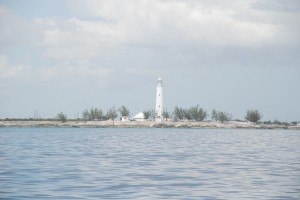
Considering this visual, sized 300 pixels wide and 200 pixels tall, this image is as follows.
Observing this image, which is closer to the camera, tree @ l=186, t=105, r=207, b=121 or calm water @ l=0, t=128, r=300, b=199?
calm water @ l=0, t=128, r=300, b=199

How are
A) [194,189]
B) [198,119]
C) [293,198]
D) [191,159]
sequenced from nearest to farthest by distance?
[293,198], [194,189], [191,159], [198,119]

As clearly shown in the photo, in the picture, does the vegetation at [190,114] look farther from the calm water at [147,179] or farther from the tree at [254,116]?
the calm water at [147,179]

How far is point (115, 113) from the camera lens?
190625 millimetres

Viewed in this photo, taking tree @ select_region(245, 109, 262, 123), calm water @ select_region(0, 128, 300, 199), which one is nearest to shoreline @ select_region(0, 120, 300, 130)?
tree @ select_region(245, 109, 262, 123)

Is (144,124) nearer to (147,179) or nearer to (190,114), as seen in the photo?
(190,114)

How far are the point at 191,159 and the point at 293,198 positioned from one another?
17.0m

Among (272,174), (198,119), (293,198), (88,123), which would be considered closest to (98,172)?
(272,174)

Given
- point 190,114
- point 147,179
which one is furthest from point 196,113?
point 147,179

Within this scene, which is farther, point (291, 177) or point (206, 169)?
point (206, 169)

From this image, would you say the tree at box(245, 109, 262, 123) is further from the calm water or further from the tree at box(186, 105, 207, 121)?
the calm water

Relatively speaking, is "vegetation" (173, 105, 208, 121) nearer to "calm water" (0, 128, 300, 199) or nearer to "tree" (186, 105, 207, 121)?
"tree" (186, 105, 207, 121)

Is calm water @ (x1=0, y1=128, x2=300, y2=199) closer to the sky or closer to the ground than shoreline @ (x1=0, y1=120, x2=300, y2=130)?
closer to the ground

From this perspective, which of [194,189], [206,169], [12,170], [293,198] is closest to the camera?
[293,198]

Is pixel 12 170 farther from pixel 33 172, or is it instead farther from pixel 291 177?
pixel 291 177
